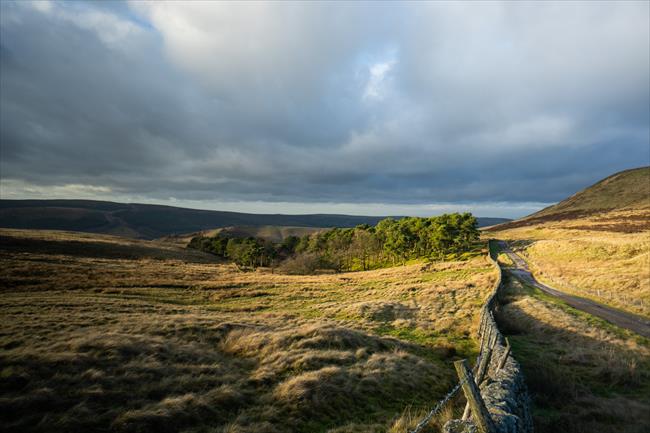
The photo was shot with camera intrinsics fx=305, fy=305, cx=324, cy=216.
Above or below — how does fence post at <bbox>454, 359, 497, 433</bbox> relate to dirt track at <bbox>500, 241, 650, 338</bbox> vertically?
above

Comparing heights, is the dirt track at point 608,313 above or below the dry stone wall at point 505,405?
below

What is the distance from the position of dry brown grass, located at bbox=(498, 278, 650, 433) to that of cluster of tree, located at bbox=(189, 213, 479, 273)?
53.0m

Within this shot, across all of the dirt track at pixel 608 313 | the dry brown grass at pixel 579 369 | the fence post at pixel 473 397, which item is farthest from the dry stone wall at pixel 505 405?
the dirt track at pixel 608 313

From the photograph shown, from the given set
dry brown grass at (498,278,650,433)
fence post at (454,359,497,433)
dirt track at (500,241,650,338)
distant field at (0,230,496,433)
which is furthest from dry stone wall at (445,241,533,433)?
dirt track at (500,241,650,338)

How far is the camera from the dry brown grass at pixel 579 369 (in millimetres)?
10188

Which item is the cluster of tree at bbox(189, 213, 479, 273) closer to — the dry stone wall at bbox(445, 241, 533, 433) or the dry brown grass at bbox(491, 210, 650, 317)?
the dry brown grass at bbox(491, 210, 650, 317)

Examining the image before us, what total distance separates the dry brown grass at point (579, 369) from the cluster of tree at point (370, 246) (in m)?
53.0

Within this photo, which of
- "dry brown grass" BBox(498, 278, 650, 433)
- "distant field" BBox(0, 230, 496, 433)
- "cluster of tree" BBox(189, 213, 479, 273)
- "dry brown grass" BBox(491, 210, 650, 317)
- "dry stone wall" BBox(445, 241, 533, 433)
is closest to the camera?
"dry stone wall" BBox(445, 241, 533, 433)

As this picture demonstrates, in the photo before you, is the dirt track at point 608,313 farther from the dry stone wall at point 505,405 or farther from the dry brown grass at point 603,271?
the dry stone wall at point 505,405

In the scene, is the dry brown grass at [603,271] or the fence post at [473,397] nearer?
the fence post at [473,397]

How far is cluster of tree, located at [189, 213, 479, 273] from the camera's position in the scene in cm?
7924

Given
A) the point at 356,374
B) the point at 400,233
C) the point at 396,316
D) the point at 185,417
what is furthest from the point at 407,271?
the point at 185,417

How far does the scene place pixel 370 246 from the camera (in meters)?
89.8

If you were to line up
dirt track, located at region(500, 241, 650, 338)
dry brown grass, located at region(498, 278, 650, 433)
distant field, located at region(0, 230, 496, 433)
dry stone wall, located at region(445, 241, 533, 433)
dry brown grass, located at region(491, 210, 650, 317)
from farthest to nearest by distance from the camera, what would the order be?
dry brown grass, located at region(491, 210, 650, 317), dirt track, located at region(500, 241, 650, 338), dry brown grass, located at region(498, 278, 650, 433), distant field, located at region(0, 230, 496, 433), dry stone wall, located at region(445, 241, 533, 433)
